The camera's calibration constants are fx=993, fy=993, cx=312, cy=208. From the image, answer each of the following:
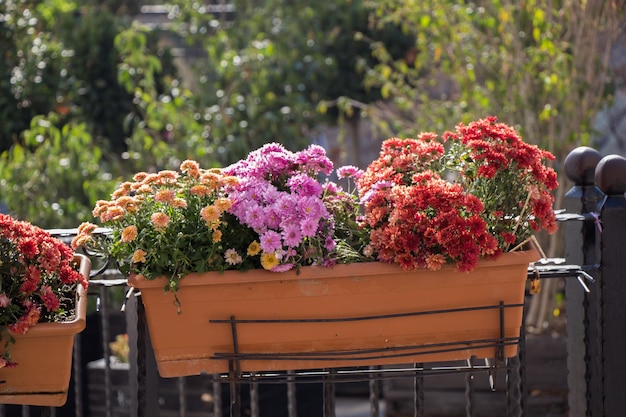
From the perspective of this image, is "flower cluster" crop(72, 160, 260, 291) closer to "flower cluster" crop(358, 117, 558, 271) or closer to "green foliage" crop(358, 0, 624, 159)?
"flower cluster" crop(358, 117, 558, 271)

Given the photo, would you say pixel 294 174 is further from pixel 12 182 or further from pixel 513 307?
pixel 12 182

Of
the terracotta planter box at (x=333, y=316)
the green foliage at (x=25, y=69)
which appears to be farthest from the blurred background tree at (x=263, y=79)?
the terracotta planter box at (x=333, y=316)

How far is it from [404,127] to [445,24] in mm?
766

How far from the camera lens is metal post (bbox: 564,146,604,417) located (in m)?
2.27

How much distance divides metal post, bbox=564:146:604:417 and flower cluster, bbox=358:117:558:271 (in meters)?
0.39

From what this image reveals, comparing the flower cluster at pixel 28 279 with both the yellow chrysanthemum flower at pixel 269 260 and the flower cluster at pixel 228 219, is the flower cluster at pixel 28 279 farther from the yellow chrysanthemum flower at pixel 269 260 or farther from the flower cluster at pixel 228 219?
the yellow chrysanthemum flower at pixel 269 260

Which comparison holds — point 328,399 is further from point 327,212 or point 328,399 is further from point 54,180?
point 54,180

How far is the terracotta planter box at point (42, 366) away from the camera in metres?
1.80

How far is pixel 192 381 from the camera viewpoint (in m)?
3.96

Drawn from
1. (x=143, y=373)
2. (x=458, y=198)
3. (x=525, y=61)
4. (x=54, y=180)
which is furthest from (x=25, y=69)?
(x=458, y=198)

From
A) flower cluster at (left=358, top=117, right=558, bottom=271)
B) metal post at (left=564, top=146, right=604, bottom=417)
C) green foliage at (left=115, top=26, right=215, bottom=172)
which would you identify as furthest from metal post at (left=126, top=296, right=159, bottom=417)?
green foliage at (left=115, top=26, right=215, bottom=172)

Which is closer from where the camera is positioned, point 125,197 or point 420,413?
point 125,197

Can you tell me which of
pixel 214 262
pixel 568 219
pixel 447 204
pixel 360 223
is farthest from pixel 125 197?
pixel 568 219

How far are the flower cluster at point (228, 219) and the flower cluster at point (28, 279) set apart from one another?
0.06m
